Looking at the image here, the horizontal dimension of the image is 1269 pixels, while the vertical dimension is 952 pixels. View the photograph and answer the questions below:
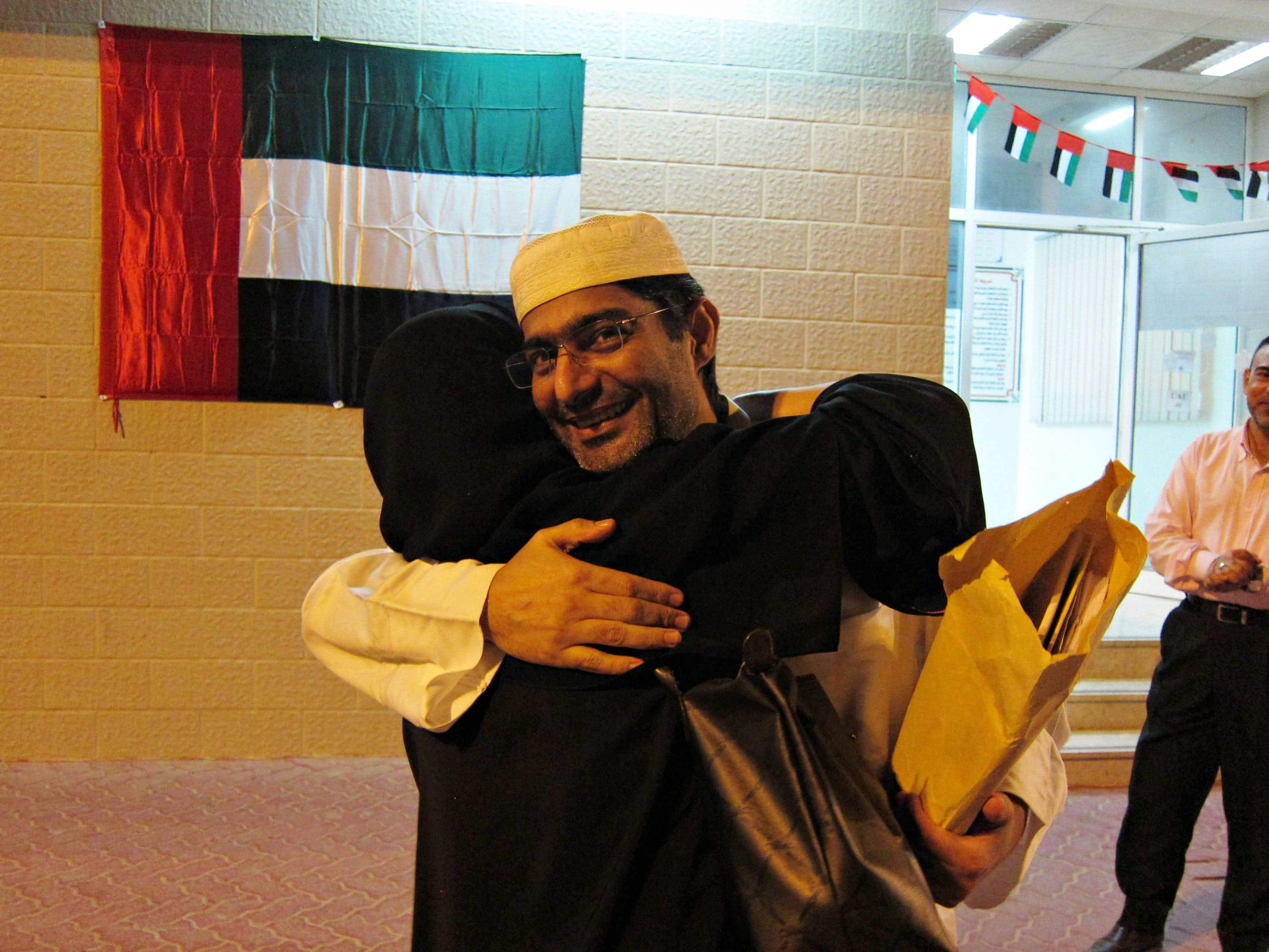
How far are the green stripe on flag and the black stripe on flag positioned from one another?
0.50m

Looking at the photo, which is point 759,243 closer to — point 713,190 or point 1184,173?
point 713,190

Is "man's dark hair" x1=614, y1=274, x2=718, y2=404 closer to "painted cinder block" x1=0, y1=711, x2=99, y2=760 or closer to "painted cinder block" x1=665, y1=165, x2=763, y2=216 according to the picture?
"painted cinder block" x1=665, y1=165, x2=763, y2=216

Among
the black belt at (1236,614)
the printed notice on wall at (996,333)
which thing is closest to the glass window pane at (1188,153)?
the printed notice on wall at (996,333)

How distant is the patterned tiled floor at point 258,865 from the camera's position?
2.47m

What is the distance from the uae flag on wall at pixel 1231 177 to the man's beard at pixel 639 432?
494 centimetres

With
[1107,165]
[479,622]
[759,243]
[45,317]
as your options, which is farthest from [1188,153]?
[479,622]

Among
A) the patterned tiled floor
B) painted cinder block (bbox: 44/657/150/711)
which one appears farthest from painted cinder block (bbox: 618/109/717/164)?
painted cinder block (bbox: 44/657/150/711)

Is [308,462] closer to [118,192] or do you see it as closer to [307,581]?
[307,581]

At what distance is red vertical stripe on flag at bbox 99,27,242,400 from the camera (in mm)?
3512

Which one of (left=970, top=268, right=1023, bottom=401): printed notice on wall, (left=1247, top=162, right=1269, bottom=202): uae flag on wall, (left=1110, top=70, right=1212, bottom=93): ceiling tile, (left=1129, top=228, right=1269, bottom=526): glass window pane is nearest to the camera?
(left=1129, top=228, right=1269, bottom=526): glass window pane

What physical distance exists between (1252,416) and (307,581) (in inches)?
133

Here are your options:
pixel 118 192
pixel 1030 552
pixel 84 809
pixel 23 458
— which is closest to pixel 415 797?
pixel 84 809

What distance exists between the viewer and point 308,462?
146 inches

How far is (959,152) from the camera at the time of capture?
17.6 ft
